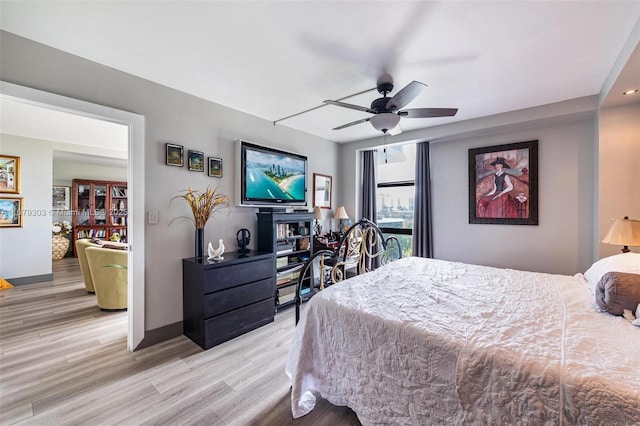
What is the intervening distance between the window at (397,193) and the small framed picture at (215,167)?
263 centimetres

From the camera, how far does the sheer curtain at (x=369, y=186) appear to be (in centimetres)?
465

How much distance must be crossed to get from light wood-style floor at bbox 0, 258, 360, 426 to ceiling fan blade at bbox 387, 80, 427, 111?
2.31 m

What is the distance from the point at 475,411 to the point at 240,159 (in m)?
3.08

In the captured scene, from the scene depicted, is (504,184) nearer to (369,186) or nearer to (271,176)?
(369,186)

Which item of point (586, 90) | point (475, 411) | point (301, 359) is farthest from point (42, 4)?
point (586, 90)

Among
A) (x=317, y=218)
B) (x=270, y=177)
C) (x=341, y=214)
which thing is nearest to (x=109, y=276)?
(x=270, y=177)

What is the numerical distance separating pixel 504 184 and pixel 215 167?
12.2ft

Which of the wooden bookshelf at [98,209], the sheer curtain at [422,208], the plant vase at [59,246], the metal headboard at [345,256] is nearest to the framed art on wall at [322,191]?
the metal headboard at [345,256]

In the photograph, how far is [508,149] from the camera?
3.48 meters

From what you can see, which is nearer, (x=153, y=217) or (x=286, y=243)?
(x=153, y=217)

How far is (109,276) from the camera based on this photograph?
10.9 feet

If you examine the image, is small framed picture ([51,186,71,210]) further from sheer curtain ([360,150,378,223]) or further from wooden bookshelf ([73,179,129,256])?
sheer curtain ([360,150,378,223])

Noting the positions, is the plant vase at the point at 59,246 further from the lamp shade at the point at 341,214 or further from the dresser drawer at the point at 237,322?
the lamp shade at the point at 341,214

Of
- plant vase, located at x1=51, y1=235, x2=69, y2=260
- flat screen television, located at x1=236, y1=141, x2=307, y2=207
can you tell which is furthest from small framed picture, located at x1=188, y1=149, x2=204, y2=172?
plant vase, located at x1=51, y1=235, x2=69, y2=260
